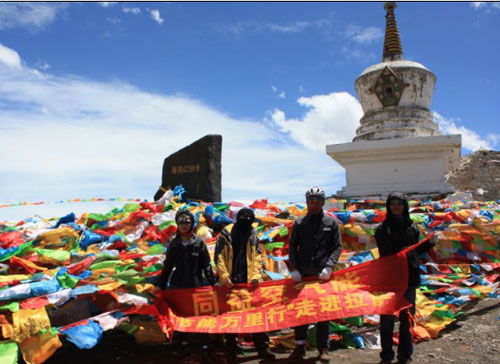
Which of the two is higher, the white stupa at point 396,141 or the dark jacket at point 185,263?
the white stupa at point 396,141

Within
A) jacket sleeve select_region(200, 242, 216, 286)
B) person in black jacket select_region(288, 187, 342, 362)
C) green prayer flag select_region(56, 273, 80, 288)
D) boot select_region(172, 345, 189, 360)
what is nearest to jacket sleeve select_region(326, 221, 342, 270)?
person in black jacket select_region(288, 187, 342, 362)

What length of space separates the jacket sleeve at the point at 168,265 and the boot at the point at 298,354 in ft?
4.82

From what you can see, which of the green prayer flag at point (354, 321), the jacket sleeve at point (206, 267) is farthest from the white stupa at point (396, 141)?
the jacket sleeve at point (206, 267)

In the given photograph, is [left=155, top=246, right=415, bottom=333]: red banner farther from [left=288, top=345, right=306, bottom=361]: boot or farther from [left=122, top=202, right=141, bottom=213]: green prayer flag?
[left=122, top=202, right=141, bottom=213]: green prayer flag

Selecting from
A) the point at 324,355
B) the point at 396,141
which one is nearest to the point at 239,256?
the point at 324,355

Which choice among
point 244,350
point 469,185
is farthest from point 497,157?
point 244,350

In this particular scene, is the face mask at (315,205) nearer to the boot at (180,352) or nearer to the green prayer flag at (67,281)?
the boot at (180,352)

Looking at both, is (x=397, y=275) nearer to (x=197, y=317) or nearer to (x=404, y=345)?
(x=404, y=345)

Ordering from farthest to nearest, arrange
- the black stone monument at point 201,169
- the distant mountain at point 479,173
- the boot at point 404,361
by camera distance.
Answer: the distant mountain at point 479,173 → the black stone monument at point 201,169 → the boot at point 404,361

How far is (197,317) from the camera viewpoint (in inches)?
163

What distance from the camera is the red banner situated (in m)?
4.02

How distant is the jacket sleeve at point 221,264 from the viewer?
13.9 feet

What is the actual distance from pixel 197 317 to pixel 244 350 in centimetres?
66

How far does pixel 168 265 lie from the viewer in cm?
432
